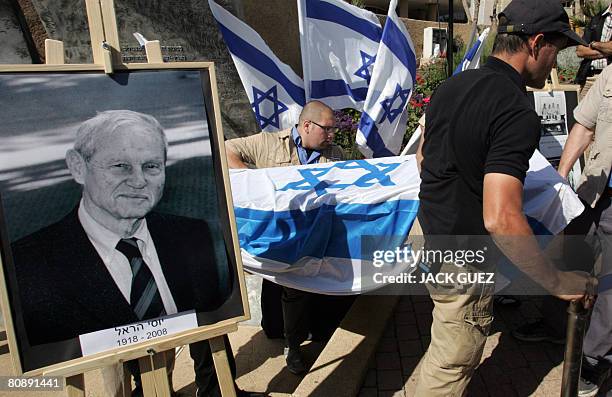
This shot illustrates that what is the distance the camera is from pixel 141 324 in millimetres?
1815

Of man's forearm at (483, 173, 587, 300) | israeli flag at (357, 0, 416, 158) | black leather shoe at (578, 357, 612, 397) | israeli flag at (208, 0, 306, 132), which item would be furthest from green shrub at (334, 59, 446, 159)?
man's forearm at (483, 173, 587, 300)

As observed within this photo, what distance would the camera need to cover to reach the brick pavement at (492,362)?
2.72 m

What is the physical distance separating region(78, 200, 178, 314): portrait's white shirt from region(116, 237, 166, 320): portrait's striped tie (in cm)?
1

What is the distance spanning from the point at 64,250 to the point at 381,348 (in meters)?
2.30

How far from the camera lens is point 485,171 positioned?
1.65 m

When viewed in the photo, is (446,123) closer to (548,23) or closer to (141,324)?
(548,23)

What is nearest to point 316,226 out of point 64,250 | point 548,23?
point 64,250

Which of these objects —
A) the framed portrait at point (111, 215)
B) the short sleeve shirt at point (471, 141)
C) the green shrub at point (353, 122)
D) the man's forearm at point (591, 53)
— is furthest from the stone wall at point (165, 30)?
the short sleeve shirt at point (471, 141)

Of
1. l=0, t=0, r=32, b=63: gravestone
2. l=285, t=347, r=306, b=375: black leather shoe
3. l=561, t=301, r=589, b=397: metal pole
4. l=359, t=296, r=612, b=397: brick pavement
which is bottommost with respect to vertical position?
l=285, t=347, r=306, b=375: black leather shoe

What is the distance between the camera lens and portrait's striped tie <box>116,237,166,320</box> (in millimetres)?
1803

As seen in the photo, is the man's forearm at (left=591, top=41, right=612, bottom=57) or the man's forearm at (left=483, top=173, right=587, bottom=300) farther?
the man's forearm at (left=591, top=41, right=612, bottom=57)

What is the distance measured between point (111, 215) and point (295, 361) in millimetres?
2014

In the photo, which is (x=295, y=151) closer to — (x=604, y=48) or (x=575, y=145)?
(x=575, y=145)

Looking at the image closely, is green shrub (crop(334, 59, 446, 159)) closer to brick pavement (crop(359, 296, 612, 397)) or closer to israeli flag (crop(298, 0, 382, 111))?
israeli flag (crop(298, 0, 382, 111))
